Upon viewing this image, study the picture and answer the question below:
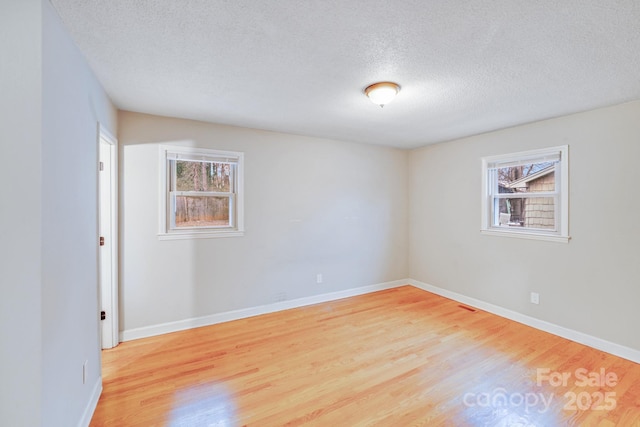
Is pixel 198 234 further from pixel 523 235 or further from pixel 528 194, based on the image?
pixel 528 194

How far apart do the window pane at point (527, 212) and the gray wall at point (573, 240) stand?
0.24m

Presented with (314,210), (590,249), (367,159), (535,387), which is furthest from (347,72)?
(590,249)

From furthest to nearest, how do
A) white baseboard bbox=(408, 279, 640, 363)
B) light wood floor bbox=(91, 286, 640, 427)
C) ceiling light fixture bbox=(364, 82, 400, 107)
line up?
white baseboard bbox=(408, 279, 640, 363) < ceiling light fixture bbox=(364, 82, 400, 107) < light wood floor bbox=(91, 286, 640, 427)

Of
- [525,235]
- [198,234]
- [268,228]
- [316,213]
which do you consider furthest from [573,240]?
[198,234]

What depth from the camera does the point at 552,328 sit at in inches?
122

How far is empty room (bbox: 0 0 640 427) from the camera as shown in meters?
1.42

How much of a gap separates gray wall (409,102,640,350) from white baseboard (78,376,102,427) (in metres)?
4.22

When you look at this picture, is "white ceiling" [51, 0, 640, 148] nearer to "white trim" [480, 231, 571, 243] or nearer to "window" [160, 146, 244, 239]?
"window" [160, 146, 244, 239]

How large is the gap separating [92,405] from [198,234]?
173cm

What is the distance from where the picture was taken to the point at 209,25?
5.09 ft

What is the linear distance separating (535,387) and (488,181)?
2.51 m

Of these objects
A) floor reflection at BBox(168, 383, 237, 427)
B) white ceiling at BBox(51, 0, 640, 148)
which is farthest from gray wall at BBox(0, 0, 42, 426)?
floor reflection at BBox(168, 383, 237, 427)

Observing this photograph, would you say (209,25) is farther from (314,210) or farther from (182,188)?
(314,210)

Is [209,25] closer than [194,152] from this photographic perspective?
Yes
